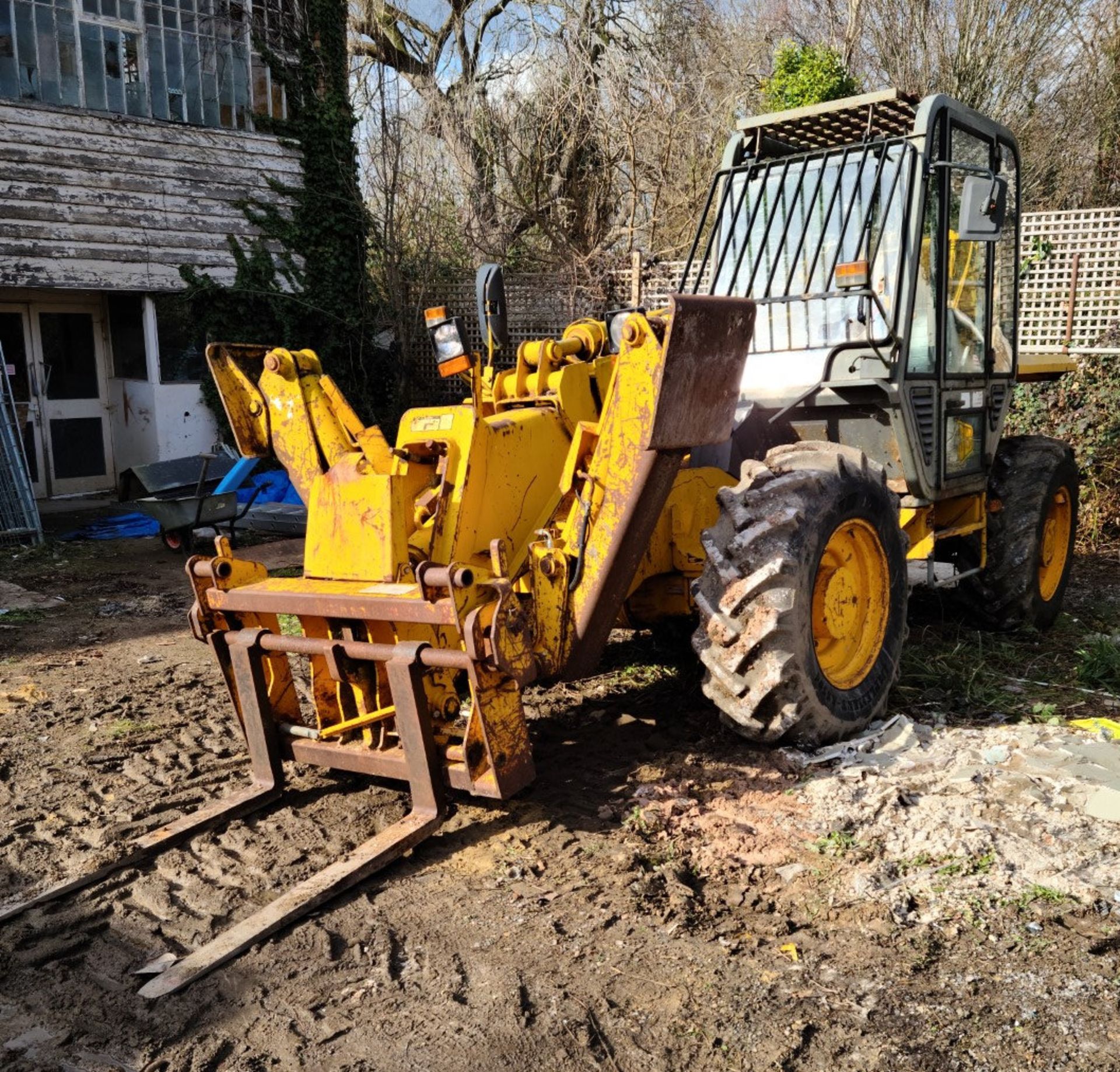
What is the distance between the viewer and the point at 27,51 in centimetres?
1177

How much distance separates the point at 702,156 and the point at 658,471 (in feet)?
40.4

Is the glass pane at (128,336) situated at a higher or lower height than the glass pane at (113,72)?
lower

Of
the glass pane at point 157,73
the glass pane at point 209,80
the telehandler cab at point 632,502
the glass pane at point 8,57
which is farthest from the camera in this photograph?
the glass pane at point 209,80

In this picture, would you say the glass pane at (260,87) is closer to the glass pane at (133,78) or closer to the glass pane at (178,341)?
the glass pane at (133,78)

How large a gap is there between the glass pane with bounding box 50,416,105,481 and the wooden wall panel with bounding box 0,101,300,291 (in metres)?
1.85

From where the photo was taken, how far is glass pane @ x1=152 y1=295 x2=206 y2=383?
13078 mm

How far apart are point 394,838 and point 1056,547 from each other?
512 centimetres

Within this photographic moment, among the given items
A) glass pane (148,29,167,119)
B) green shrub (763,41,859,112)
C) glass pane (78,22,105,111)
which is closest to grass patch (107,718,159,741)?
glass pane (78,22,105,111)

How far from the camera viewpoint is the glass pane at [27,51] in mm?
11695

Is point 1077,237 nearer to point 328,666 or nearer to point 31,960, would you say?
point 328,666

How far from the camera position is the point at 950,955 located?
2.99m

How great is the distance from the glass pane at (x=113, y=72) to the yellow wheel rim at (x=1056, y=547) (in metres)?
11.4

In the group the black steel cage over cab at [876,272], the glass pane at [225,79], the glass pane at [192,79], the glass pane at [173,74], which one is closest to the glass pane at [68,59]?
the glass pane at [173,74]

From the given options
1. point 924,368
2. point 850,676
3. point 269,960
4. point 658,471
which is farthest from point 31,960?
point 924,368
